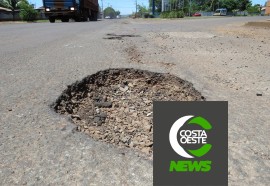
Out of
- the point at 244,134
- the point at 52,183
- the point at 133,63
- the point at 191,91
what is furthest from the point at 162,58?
the point at 52,183

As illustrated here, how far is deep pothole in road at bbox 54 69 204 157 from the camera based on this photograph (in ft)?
8.48

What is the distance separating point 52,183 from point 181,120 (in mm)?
903

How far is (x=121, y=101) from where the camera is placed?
377cm
